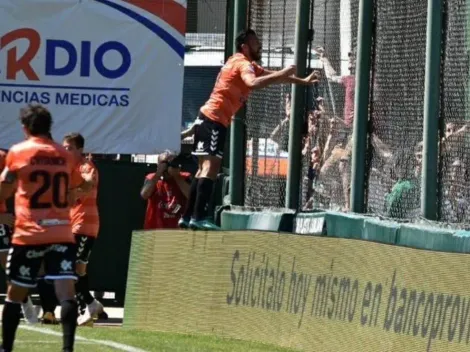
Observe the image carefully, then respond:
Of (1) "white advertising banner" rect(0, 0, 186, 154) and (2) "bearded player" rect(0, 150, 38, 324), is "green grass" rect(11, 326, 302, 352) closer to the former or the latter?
(2) "bearded player" rect(0, 150, 38, 324)

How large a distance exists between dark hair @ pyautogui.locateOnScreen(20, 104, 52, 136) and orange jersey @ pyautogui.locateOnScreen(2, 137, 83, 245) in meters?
0.07

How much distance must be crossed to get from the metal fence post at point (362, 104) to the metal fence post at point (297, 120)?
1612 mm

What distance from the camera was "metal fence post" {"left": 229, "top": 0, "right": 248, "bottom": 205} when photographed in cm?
1597

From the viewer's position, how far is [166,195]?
17.2 metres

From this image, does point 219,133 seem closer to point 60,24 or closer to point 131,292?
point 131,292

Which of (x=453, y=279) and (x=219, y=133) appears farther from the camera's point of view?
(x=219, y=133)

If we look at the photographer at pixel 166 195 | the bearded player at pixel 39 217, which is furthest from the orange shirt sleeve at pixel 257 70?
the photographer at pixel 166 195

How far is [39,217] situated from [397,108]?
4018mm

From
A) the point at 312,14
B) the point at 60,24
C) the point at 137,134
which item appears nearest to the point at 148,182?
the point at 137,134

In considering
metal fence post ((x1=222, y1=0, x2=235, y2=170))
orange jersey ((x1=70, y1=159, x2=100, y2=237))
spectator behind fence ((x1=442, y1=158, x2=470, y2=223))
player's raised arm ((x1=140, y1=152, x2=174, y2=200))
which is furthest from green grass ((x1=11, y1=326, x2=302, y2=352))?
metal fence post ((x1=222, y1=0, x2=235, y2=170))

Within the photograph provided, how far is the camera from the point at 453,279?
9.80 m

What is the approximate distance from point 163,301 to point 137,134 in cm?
446

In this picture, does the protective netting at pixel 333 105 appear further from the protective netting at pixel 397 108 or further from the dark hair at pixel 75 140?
the dark hair at pixel 75 140

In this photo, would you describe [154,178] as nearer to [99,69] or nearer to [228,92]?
[99,69]
